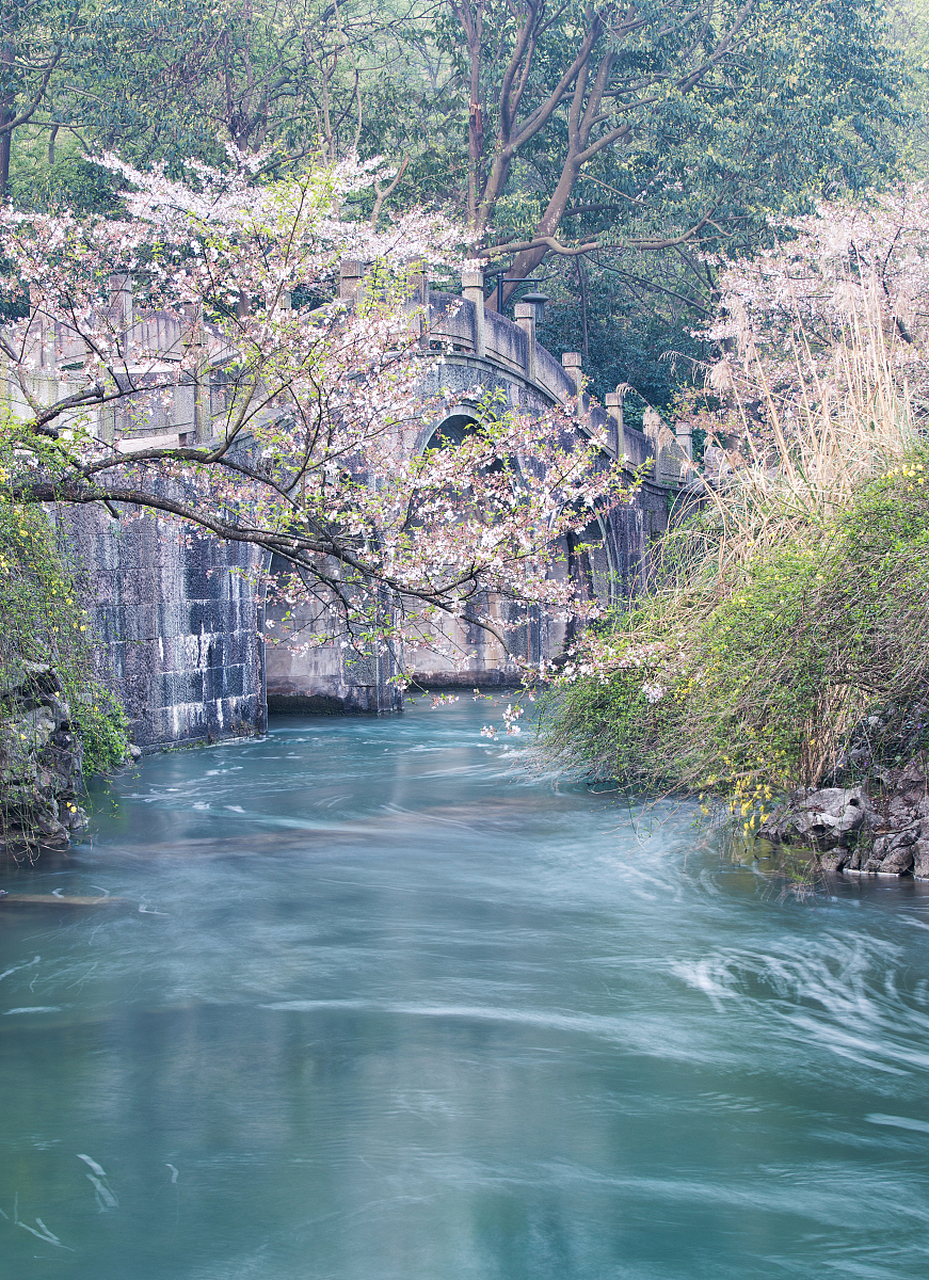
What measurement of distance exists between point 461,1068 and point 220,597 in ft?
31.1

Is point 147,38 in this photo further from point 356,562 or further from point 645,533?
point 356,562

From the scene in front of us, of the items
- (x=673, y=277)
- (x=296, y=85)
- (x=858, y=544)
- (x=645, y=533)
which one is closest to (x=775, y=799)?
(x=858, y=544)

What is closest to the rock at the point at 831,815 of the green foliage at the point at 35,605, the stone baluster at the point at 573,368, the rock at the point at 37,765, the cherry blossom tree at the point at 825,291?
the cherry blossom tree at the point at 825,291

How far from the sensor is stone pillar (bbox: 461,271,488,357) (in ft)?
59.5

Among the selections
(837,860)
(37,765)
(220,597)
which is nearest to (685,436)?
(220,597)

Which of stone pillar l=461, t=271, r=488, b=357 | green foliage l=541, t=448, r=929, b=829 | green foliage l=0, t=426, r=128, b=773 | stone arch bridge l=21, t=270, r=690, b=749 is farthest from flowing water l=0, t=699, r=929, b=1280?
stone pillar l=461, t=271, r=488, b=357

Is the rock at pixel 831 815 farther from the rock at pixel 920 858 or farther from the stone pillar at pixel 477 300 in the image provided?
the stone pillar at pixel 477 300

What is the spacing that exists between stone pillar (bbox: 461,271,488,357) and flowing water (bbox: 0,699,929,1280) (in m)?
10.1

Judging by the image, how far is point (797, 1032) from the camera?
593cm

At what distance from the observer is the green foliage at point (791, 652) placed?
24.7ft

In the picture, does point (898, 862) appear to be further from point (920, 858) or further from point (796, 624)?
point (796, 624)

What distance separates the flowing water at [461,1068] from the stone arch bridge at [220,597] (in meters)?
2.17

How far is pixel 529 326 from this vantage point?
19.8 meters

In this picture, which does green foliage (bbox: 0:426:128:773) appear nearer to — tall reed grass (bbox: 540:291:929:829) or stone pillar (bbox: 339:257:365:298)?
tall reed grass (bbox: 540:291:929:829)
